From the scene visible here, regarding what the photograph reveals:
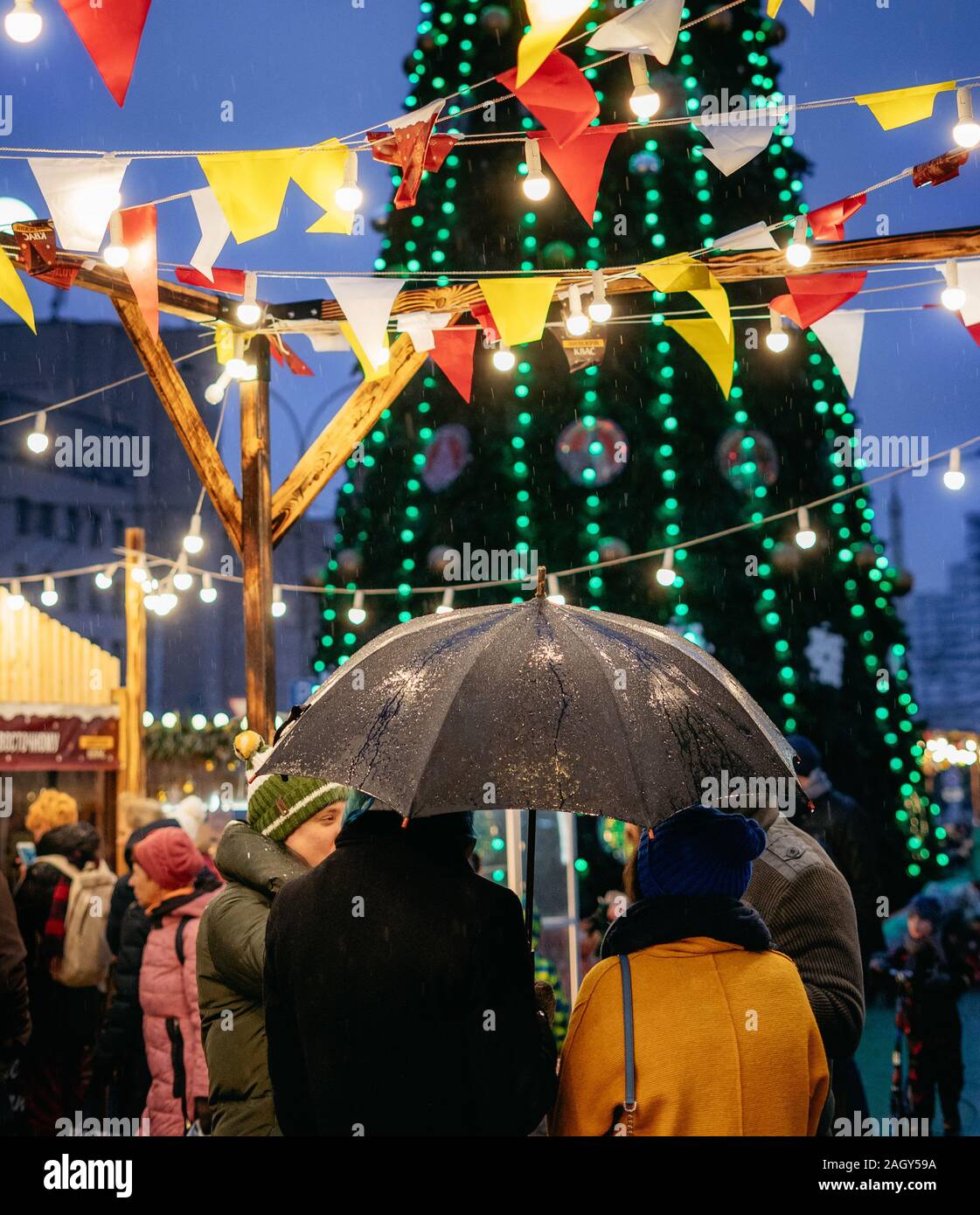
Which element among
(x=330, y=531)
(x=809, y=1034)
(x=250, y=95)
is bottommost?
(x=809, y=1034)

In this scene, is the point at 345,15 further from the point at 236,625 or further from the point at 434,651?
the point at 434,651

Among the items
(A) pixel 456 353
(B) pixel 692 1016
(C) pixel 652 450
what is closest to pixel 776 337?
(A) pixel 456 353

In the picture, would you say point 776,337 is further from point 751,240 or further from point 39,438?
point 39,438

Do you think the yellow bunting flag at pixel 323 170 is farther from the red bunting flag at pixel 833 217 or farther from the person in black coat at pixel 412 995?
the person in black coat at pixel 412 995

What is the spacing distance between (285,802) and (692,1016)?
60.4 inches

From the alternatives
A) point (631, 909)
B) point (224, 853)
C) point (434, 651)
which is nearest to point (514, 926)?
point (631, 909)

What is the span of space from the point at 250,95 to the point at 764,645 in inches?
3911

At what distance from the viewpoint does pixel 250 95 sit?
98375 millimetres

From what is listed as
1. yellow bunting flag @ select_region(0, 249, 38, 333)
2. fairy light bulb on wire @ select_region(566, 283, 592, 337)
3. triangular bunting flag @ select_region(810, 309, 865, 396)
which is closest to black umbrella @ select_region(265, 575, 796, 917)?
yellow bunting flag @ select_region(0, 249, 38, 333)

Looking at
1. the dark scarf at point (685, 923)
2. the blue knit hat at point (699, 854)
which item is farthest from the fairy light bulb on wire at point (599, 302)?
the dark scarf at point (685, 923)

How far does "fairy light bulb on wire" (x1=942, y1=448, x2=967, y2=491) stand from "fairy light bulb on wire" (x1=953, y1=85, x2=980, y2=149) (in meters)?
2.79

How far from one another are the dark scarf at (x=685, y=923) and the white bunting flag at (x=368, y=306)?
3677mm

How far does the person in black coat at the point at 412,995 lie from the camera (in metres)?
2.48

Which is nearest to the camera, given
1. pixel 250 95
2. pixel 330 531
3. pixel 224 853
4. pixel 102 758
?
pixel 224 853
